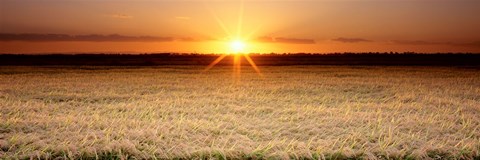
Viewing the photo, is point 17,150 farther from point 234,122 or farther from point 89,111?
point 89,111

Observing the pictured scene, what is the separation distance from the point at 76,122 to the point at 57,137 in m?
1.76

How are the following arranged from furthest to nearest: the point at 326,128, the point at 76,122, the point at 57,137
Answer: the point at 76,122
the point at 326,128
the point at 57,137

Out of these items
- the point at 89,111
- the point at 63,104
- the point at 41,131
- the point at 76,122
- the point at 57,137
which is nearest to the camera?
the point at 57,137

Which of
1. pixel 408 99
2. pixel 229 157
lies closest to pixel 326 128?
pixel 229 157

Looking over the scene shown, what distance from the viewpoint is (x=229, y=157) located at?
19.9 ft

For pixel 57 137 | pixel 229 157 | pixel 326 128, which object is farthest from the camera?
pixel 326 128

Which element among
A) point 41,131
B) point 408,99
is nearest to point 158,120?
point 41,131

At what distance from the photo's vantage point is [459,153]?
6.37 meters

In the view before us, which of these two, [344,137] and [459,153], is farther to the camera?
[344,137]

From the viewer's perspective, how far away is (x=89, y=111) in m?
11.1

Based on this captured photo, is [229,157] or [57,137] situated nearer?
[229,157]

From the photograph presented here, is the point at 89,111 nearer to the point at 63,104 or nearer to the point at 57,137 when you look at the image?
the point at 63,104

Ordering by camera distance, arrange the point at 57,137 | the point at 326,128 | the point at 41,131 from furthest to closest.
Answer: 1. the point at 326,128
2. the point at 41,131
3. the point at 57,137

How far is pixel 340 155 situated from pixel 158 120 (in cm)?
413
